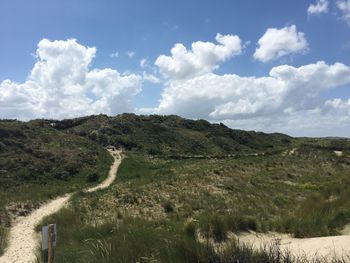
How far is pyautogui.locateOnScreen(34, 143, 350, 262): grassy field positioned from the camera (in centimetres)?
827

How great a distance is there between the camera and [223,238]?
12.4 meters

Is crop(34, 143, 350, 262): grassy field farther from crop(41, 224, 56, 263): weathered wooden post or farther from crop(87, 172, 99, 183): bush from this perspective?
crop(87, 172, 99, 183): bush

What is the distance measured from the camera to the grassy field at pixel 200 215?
326 inches

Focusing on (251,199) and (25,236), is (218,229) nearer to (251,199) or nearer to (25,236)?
(25,236)

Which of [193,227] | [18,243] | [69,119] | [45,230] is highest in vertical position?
[69,119]

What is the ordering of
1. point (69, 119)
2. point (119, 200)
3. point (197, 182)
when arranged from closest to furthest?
point (119, 200) → point (197, 182) → point (69, 119)

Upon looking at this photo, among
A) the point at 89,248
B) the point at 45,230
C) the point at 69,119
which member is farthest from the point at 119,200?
the point at 69,119

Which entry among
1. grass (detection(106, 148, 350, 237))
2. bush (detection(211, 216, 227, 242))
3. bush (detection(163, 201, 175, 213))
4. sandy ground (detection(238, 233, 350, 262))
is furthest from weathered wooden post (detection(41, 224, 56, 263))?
bush (detection(163, 201, 175, 213))

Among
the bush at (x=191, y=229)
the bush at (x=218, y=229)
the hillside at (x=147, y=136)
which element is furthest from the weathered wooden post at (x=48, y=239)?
the hillside at (x=147, y=136)

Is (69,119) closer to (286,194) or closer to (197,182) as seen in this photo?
(197,182)

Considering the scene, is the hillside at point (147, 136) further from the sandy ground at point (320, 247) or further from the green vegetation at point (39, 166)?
the sandy ground at point (320, 247)

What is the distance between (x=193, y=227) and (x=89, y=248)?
13.8 feet

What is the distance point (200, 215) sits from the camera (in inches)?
648

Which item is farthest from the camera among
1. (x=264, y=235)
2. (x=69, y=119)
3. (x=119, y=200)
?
(x=69, y=119)
